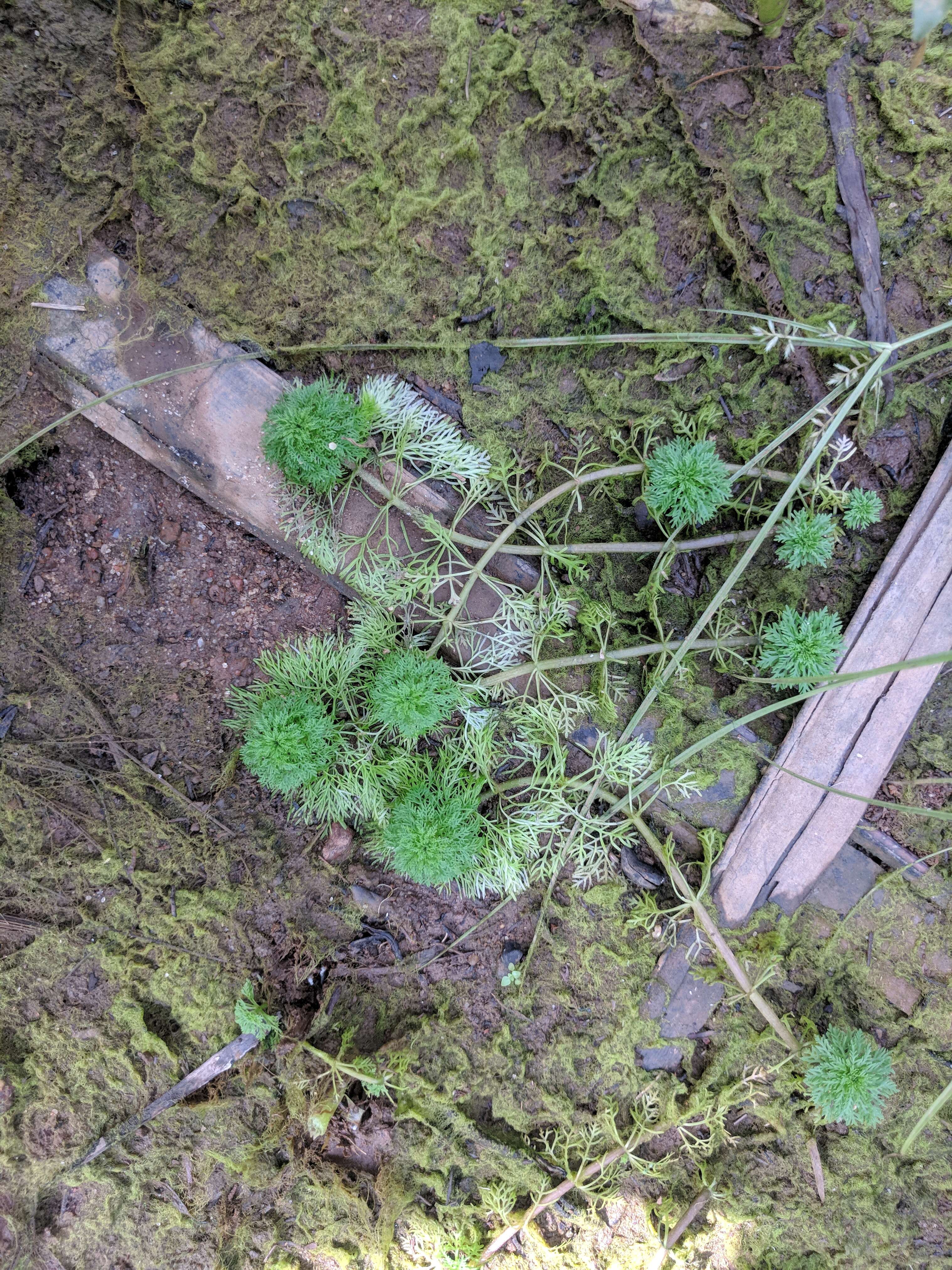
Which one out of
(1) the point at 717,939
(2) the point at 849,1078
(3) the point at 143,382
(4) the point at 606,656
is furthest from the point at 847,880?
(3) the point at 143,382

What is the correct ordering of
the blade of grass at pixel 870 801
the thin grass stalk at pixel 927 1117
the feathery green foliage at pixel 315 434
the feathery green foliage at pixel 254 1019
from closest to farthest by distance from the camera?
the blade of grass at pixel 870 801 → the thin grass stalk at pixel 927 1117 → the feathery green foliage at pixel 315 434 → the feathery green foliage at pixel 254 1019

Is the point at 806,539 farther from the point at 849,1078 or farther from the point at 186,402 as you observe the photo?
the point at 186,402

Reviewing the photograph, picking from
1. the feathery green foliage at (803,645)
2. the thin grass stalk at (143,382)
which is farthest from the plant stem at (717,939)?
the thin grass stalk at (143,382)

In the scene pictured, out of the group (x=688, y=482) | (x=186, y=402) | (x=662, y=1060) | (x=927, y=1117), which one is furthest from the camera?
(x=662, y=1060)

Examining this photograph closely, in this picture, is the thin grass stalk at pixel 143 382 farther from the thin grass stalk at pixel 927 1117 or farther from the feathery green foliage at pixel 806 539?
the thin grass stalk at pixel 927 1117

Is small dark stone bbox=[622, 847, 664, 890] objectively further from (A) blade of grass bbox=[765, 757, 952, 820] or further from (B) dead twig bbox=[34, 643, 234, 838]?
(B) dead twig bbox=[34, 643, 234, 838]
